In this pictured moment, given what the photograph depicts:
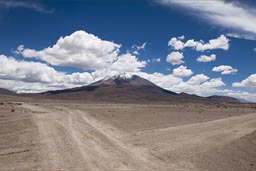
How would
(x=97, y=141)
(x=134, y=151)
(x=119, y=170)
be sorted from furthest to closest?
1. (x=97, y=141)
2. (x=134, y=151)
3. (x=119, y=170)

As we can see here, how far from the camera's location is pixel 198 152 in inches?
603

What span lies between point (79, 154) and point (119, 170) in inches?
121

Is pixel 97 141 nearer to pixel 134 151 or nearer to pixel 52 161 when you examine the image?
pixel 134 151

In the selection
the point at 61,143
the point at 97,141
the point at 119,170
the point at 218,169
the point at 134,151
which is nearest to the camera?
the point at 119,170

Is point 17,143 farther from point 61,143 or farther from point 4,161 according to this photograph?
point 4,161

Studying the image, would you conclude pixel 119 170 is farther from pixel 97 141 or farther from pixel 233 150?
pixel 233 150

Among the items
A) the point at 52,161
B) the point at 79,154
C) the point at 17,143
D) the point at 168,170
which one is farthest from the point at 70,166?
the point at 17,143

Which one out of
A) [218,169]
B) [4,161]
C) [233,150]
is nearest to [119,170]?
[218,169]

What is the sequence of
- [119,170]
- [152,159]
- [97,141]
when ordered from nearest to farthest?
[119,170], [152,159], [97,141]

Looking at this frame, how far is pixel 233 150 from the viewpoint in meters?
16.2

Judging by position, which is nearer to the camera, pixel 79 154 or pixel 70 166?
pixel 70 166

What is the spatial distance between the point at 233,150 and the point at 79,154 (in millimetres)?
7770

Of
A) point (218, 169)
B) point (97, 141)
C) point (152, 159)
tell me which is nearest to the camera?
point (218, 169)

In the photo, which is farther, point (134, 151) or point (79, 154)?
point (134, 151)
